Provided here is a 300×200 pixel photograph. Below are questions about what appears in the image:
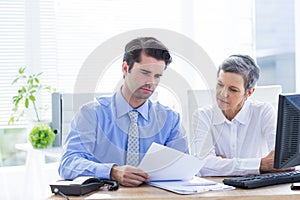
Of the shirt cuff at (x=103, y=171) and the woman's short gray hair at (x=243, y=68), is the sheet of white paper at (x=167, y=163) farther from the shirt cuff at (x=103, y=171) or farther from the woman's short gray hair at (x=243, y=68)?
the woman's short gray hair at (x=243, y=68)

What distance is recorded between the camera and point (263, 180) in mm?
1713

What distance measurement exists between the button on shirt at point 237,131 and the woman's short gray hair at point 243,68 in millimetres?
125

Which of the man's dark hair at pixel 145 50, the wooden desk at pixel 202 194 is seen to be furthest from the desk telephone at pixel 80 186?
the man's dark hair at pixel 145 50

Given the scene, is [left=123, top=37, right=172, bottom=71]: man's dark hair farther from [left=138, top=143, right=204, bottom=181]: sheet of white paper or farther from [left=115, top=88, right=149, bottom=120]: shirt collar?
[left=138, top=143, right=204, bottom=181]: sheet of white paper

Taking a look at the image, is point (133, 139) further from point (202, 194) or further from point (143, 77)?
point (202, 194)

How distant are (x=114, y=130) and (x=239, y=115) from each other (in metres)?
0.58

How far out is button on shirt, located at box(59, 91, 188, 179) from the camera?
6.41 ft

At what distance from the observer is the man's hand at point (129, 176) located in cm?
173

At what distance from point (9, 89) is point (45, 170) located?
2.11 feet

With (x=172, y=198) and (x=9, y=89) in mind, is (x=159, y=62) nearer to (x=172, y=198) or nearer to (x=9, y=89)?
(x=172, y=198)

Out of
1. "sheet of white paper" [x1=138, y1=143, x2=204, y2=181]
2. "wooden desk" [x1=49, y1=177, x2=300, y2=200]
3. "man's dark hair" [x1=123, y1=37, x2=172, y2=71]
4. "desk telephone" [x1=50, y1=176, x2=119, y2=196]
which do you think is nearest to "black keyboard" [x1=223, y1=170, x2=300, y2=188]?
"wooden desk" [x1=49, y1=177, x2=300, y2=200]

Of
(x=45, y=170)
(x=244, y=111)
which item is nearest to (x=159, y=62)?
(x=244, y=111)

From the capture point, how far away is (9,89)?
375 cm

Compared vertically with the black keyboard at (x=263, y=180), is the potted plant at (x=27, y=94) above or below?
above
